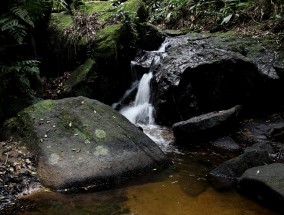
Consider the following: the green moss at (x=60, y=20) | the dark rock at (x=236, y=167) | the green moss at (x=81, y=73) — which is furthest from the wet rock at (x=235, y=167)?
the green moss at (x=60, y=20)

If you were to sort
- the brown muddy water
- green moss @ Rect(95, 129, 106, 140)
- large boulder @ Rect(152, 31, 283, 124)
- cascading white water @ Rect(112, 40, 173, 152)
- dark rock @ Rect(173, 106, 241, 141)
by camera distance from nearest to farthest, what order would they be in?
1. the brown muddy water
2. green moss @ Rect(95, 129, 106, 140)
3. dark rock @ Rect(173, 106, 241, 141)
4. cascading white water @ Rect(112, 40, 173, 152)
5. large boulder @ Rect(152, 31, 283, 124)

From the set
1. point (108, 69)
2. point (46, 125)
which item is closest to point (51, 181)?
point (46, 125)

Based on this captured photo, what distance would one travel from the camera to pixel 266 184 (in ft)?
13.1

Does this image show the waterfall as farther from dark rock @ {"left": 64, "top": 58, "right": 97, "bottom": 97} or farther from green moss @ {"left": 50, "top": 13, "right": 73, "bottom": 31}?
green moss @ {"left": 50, "top": 13, "right": 73, "bottom": 31}

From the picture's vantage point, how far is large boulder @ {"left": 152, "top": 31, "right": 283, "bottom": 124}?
7195 mm

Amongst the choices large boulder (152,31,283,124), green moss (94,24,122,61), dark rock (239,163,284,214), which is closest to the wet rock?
dark rock (239,163,284,214)

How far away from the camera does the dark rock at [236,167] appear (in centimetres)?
472

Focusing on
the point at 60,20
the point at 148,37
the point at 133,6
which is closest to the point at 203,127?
the point at 148,37

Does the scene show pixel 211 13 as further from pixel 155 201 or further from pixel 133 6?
pixel 155 201

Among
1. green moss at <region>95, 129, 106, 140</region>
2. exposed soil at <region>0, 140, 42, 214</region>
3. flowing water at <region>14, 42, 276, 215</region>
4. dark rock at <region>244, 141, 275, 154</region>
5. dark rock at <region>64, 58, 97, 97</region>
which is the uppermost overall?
dark rock at <region>64, 58, 97, 97</region>

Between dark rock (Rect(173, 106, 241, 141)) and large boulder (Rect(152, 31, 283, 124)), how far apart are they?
92cm

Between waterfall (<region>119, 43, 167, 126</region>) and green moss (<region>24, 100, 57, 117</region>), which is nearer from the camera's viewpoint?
green moss (<region>24, 100, 57, 117</region>)

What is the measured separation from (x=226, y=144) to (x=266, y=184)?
2.17 meters

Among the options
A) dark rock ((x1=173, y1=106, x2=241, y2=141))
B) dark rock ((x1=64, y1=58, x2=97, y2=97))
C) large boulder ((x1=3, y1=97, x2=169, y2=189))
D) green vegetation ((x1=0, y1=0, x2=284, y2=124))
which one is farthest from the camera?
dark rock ((x1=64, y1=58, x2=97, y2=97))
